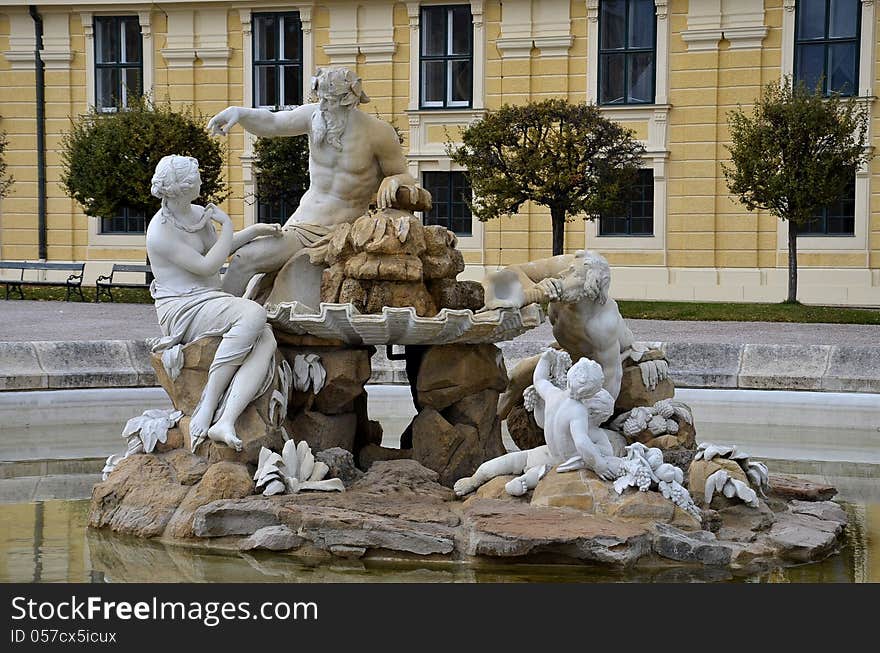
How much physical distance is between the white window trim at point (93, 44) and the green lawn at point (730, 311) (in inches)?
255

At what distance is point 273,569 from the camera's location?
6.30 metres

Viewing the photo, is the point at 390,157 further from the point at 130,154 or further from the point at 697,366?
the point at 130,154

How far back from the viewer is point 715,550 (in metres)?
6.35

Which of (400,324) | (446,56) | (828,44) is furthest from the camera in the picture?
(446,56)

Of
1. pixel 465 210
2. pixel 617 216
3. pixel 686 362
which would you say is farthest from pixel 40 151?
pixel 686 362

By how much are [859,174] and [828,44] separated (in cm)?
252

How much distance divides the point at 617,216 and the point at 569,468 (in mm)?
18951

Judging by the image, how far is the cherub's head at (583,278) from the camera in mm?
7676

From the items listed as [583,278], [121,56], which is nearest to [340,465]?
[583,278]

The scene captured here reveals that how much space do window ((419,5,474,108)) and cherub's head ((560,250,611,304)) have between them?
65.3 feet

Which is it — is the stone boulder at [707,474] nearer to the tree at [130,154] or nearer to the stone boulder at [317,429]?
the stone boulder at [317,429]

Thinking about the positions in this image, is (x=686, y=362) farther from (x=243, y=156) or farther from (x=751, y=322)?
(x=243, y=156)

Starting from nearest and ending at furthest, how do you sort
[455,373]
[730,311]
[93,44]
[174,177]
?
[174,177], [455,373], [730,311], [93,44]

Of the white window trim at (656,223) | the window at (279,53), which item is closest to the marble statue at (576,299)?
the white window trim at (656,223)
